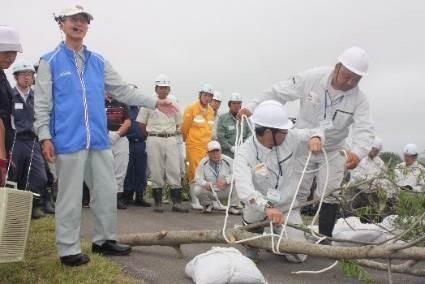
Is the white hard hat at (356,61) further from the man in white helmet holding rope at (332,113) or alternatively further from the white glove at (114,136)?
the white glove at (114,136)

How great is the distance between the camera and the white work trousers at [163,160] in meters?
8.53

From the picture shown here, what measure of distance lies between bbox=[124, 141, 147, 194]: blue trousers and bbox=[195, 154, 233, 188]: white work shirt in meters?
0.97

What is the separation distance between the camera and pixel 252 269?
387cm

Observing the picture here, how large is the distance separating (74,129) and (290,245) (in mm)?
2093

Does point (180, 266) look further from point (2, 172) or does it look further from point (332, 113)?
point (332, 113)

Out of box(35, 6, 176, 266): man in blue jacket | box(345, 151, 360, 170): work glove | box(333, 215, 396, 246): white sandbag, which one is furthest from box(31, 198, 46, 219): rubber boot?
box(345, 151, 360, 170): work glove

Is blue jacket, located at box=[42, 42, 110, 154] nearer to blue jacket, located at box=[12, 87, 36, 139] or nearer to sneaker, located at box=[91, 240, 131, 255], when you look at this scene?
sneaker, located at box=[91, 240, 131, 255]

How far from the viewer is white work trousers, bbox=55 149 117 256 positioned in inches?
174

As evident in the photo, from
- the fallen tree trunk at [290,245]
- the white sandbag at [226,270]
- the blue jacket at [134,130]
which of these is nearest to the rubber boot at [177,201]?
the blue jacket at [134,130]

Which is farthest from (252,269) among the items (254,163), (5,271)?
(5,271)

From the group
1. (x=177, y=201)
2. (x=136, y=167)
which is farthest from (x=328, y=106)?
(x=136, y=167)

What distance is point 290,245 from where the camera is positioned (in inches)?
167

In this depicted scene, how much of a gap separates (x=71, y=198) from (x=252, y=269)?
5.55 ft

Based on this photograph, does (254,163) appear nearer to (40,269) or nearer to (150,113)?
(40,269)
